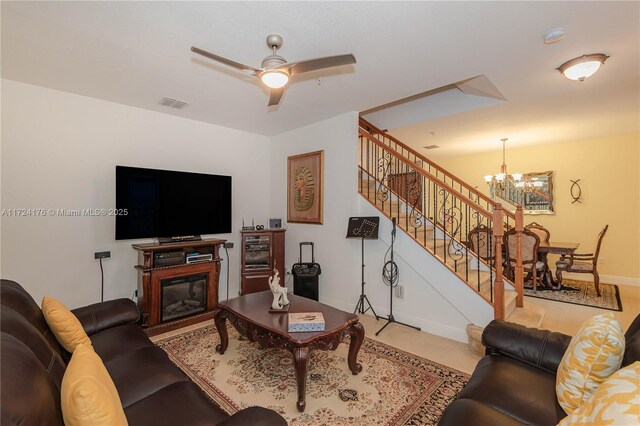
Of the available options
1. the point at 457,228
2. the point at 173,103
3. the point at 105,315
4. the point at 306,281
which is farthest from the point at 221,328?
the point at 457,228

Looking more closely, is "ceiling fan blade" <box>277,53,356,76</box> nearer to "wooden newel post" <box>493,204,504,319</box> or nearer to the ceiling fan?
the ceiling fan

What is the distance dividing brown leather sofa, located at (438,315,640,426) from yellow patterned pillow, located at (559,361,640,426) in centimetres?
35

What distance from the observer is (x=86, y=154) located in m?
3.41

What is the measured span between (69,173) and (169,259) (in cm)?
146

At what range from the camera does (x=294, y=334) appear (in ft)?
7.07

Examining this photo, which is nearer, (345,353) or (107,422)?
(107,422)

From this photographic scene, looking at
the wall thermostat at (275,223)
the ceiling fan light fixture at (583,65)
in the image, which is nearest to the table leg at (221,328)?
the wall thermostat at (275,223)

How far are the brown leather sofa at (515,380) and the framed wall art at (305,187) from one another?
294cm

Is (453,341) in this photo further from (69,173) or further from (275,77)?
(69,173)

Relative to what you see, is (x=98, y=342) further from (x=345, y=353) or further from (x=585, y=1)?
(x=585, y=1)

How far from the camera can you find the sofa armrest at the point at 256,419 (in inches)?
45.8

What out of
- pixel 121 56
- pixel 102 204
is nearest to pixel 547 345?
pixel 121 56

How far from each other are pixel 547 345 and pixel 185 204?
397cm

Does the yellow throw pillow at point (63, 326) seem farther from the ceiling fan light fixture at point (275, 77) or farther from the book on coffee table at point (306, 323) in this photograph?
the ceiling fan light fixture at point (275, 77)
